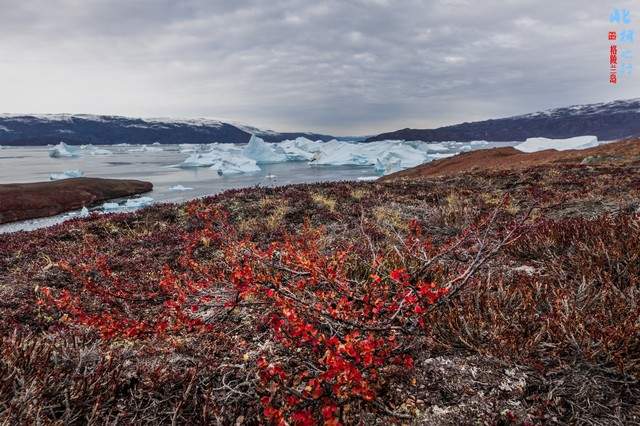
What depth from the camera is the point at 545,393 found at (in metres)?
2.59

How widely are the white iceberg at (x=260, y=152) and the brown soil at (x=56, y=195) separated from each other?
38730mm

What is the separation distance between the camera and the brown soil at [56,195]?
27077mm

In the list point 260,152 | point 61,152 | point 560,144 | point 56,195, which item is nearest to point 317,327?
point 56,195

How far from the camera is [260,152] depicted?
260 feet

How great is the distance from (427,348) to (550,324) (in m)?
0.98

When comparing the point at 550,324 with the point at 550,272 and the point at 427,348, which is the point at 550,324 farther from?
the point at 550,272

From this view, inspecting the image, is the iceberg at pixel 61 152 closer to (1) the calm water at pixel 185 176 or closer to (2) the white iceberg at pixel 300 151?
(1) the calm water at pixel 185 176

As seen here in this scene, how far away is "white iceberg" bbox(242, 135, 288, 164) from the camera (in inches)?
3014

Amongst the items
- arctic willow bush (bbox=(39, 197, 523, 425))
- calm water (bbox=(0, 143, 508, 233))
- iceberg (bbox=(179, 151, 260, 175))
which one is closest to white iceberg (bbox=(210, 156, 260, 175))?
iceberg (bbox=(179, 151, 260, 175))

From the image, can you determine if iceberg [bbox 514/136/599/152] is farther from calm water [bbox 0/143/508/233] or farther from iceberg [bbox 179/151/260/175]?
iceberg [bbox 179/151/260/175]

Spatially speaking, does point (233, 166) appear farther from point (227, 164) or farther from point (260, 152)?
point (260, 152)

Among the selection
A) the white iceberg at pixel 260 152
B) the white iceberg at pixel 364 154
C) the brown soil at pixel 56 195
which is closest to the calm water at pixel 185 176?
the brown soil at pixel 56 195

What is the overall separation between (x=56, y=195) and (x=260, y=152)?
5033 cm

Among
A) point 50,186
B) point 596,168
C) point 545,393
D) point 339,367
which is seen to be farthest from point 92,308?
point 50,186
